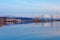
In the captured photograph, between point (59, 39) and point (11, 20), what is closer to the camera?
point (59, 39)

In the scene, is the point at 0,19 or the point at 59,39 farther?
the point at 0,19

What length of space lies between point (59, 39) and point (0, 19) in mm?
34630

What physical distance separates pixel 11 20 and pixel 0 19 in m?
10.1

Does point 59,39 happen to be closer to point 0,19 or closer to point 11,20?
point 0,19

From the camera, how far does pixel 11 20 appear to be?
5394cm

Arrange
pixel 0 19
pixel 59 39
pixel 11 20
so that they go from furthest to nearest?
pixel 11 20 < pixel 0 19 < pixel 59 39

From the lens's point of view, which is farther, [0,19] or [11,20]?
[11,20]

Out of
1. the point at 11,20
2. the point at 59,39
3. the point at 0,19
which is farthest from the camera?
the point at 11,20

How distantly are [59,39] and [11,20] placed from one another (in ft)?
143

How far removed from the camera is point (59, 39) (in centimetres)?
1145

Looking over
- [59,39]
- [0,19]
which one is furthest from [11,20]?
[59,39]

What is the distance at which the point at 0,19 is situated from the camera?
4409 centimetres
